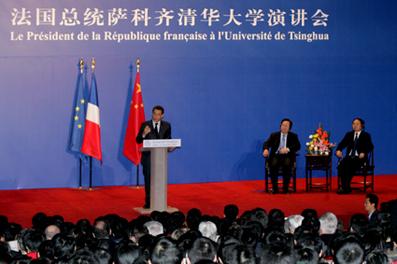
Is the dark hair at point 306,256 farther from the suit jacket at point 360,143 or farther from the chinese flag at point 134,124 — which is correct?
the chinese flag at point 134,124

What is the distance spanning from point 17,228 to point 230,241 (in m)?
1.94

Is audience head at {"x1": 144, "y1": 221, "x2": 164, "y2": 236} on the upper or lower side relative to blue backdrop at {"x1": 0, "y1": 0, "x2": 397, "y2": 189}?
lower

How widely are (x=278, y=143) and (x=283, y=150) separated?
0.19 m

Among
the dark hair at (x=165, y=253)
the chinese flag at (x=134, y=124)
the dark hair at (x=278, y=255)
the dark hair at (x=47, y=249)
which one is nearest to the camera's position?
the dark hair at (x=278, y=255)

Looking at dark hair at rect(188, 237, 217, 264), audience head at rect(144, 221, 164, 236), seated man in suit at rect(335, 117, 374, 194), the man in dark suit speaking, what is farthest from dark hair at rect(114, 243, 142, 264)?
seated man in suit at rect(335, 117, 374, 194)

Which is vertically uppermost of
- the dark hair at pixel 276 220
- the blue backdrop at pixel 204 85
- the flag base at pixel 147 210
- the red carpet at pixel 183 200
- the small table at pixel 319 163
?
the blue backdrop at pixel 204 85

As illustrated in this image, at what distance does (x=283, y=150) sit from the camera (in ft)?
38.4

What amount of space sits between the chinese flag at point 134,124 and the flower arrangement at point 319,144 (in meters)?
2.38

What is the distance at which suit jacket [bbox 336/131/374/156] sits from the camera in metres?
11.8

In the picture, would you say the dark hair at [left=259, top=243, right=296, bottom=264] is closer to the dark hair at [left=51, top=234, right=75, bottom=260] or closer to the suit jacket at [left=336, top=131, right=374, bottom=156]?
the dark hair at [left=51, top=234, right=75, bottom=260]

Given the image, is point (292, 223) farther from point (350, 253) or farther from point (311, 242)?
point (350, 253)

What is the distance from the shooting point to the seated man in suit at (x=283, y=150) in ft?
38.3

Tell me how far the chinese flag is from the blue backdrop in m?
0.29

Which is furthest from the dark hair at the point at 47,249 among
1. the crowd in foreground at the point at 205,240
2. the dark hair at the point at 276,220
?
the dark hair at the point at 276,220
